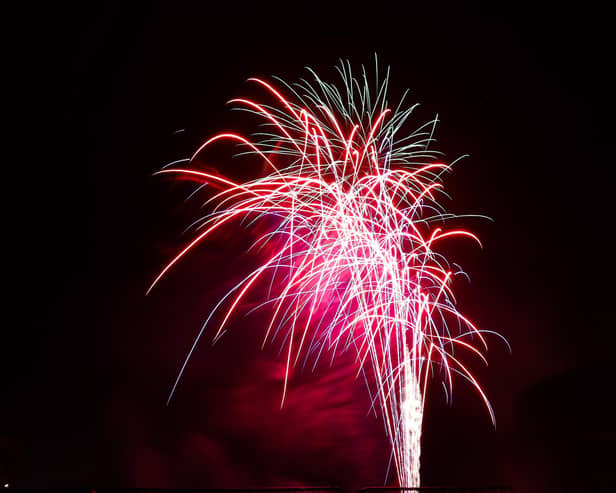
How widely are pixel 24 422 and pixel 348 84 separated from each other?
8.03m

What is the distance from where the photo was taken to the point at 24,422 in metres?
9.36

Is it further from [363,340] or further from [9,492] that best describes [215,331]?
[9,492]

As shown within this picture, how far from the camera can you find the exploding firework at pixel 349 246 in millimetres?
9344

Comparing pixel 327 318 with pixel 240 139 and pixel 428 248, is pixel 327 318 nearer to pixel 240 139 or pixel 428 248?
pixel 428 248

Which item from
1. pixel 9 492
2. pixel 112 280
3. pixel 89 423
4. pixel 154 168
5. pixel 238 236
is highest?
pixel 154 168

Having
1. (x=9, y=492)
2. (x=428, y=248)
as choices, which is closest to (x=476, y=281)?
(x=428, y=248)

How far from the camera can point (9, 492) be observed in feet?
18.9

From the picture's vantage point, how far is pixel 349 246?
9.23m

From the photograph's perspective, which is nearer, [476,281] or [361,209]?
[361,209]

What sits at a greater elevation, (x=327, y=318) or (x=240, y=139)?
(x=240, y=139)

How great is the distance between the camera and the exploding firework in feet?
30.7

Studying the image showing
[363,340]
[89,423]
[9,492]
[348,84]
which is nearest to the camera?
[9,492]

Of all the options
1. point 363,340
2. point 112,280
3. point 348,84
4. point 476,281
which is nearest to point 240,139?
point 348,84

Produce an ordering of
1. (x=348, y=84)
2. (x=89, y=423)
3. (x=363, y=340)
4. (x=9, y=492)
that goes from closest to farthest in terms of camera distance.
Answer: (x=9, y=492) → (x=89, y=423) → (x=363, y=340) → (x=348, y=84)
